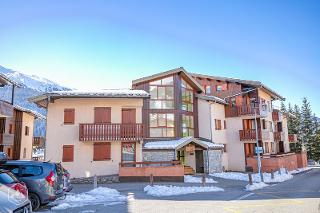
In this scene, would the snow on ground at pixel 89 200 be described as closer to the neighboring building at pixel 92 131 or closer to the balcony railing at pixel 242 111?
the neighboring building at pixel 92 131

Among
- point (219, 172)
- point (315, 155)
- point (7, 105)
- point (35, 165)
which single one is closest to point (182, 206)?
point (35, 165)

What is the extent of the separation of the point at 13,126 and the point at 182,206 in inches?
1063

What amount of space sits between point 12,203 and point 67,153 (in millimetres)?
20273

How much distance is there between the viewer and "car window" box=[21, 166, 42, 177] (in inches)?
434

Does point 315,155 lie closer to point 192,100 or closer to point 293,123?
point 293,123

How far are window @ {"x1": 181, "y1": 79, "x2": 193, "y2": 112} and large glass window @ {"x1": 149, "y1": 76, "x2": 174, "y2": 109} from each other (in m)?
1.82

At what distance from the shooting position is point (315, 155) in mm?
59312

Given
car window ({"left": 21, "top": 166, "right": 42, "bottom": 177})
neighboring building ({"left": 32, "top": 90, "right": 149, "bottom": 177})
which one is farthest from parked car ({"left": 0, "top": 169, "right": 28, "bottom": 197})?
neighboring building ({"left": 32, "top": 90, "right": 149, "bottom": 177})

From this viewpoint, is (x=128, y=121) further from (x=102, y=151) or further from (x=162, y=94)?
(x=162, y=94)

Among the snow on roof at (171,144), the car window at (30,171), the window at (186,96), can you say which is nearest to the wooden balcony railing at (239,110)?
the window at (186,96)

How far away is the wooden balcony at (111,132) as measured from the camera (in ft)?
80.7

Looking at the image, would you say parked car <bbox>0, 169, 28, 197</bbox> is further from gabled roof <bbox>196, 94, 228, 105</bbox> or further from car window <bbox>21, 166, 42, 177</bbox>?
gabled roof <bbox>196, 94, 228, 105</bbox>

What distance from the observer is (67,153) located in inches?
993

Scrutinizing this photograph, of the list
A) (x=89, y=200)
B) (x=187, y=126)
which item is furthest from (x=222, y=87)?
(x=89, y=200)
